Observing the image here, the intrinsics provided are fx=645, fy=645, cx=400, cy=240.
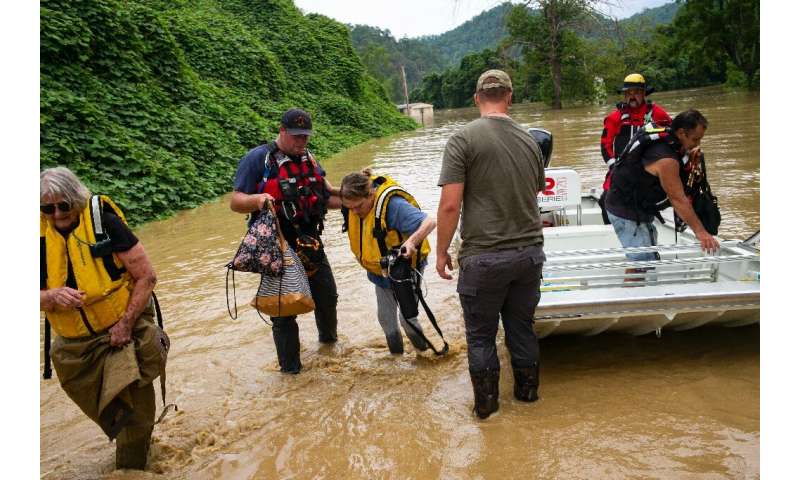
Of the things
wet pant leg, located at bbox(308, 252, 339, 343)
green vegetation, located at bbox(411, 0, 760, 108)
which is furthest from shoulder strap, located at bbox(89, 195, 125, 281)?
green vegetation, located at bbox(411, 0, 760, 108)

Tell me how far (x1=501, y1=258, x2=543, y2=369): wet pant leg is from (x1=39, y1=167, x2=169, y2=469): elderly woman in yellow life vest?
1.96m

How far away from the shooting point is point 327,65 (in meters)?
33.2

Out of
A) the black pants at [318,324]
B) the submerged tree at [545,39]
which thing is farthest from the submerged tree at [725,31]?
the black pants at [318,324]

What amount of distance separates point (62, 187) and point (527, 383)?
2.77m

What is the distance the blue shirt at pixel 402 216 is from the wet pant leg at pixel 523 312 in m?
0.85

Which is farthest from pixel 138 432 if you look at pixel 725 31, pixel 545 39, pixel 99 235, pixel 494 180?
pixel 545 39

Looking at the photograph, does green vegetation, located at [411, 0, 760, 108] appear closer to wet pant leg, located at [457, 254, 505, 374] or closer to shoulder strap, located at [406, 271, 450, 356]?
shoulder strap, located at [406, 271, 450, 356]

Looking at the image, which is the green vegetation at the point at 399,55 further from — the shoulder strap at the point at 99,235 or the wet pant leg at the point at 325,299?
the shoulder strap at the point at 99,235

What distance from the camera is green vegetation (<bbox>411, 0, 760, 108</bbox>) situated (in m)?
37.5

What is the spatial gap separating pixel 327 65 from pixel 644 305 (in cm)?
3112

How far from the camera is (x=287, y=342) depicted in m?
4.69

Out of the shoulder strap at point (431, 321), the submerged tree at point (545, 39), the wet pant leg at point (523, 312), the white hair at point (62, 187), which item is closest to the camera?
the white hair at point (62, 187)

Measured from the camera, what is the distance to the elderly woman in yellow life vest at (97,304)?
3.06 metres

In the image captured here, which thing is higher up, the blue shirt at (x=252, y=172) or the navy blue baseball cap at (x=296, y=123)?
the navy blue baseball cap at (x=296, y=123)
